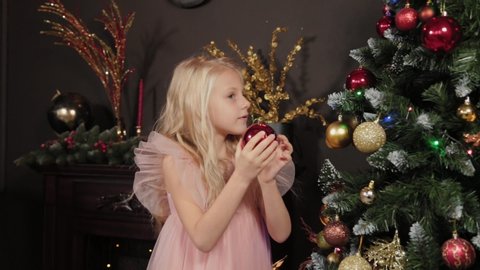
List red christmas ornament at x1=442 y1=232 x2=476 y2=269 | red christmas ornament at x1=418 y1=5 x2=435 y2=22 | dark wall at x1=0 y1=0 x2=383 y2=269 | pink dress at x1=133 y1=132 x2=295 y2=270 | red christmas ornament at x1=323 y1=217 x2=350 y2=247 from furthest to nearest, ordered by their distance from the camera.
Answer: dark wall at x1=0 y1=0 x2=383 y2=269 < pink dress at x1=133 y1=132 x2=295 y2=270 < red christmas ornament at x1=323 y1=217 x2=350 y2=247 < red christmas ornament at x1=418 y1=5 x2=435 y2=22 < red christmas ornament at x1=442 y1=232 x2=476 y2=269

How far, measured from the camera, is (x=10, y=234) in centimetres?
277

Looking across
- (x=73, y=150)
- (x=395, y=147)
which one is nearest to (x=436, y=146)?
(x=395, y=147)

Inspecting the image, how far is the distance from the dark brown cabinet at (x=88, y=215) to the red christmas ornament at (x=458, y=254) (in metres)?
1.38

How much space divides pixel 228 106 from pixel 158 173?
0.31m

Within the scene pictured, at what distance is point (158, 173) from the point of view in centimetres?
162

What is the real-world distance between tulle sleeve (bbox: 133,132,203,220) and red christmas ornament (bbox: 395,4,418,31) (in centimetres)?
67

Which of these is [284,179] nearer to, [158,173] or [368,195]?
[158,173]

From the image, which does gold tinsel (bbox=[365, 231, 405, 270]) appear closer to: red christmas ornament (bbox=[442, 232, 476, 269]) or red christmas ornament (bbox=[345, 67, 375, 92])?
red christmas ornament (bbox=[442, 232, 476, 269])

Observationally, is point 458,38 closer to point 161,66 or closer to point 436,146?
point 436,146

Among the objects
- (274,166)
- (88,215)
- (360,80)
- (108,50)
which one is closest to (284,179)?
(274,166)

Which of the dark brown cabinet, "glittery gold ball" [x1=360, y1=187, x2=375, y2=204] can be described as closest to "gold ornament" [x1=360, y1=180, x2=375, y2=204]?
"glittery gold ball" [x1=360, y1=187, x2=375, y2=204]

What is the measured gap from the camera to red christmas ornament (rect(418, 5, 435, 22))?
3.79 feet

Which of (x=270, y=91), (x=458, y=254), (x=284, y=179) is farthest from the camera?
(x=270, y=91)

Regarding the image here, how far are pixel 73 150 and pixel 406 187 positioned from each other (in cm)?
160
